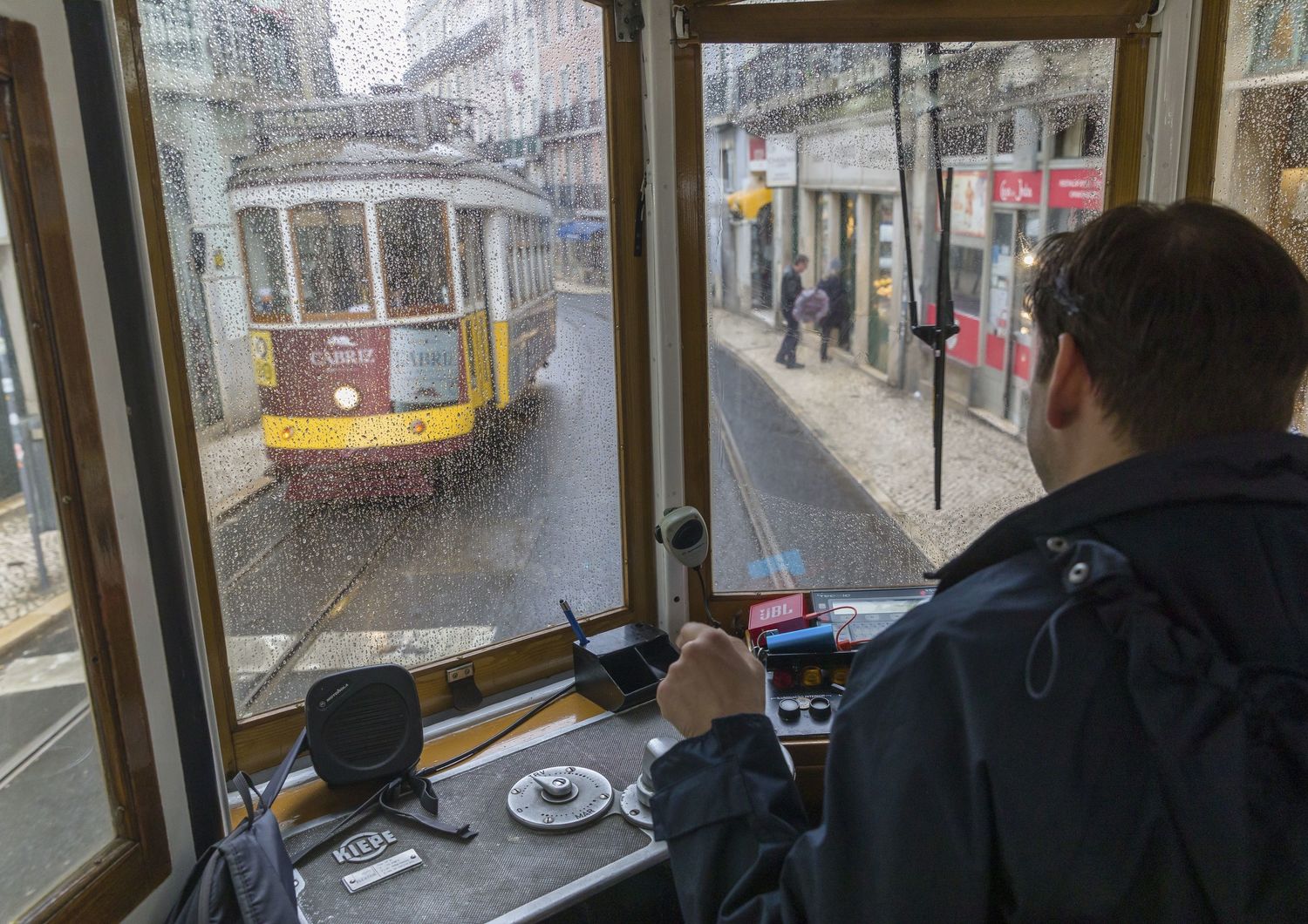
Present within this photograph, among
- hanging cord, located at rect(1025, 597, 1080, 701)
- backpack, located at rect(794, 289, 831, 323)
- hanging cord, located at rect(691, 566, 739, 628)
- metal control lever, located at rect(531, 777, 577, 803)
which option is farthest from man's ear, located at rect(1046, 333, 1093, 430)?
backpack, located at rect(794, 289, 831, 323)

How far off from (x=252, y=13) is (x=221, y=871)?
116 cm

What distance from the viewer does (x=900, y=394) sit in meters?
2.11

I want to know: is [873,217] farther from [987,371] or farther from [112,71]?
[112,71]

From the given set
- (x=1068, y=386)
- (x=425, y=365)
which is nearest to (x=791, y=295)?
(x=425, y=365)

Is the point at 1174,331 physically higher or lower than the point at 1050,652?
higher

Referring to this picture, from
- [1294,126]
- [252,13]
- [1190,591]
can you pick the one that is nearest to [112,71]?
[252,13]

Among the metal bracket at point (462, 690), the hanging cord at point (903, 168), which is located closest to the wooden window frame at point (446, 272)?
the metal bracket at point (462, 690)

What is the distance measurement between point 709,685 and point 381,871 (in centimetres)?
64

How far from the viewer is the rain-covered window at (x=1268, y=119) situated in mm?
1796

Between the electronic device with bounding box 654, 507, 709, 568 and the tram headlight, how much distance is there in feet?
1.95

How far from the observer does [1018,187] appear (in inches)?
72.7

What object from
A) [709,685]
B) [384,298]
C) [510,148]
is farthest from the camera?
[510,148]

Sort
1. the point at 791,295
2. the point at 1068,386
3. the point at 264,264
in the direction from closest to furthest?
the point at 1068,386 → the point at 264,264 → the point at 791,295

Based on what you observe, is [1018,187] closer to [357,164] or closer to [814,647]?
[814,647]
